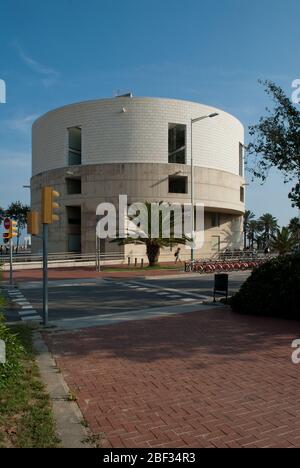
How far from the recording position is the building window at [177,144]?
4759 cm

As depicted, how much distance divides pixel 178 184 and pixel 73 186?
486 inches

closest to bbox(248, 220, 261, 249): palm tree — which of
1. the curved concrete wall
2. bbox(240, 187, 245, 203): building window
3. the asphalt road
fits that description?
bbox(240, 187, 245, 203): building window

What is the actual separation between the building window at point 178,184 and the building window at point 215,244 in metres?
7.58

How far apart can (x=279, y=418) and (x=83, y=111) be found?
4605 cm

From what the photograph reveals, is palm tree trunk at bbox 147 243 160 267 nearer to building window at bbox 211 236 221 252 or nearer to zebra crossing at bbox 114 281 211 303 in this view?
zebra crossing at bbox 114 281 211 303

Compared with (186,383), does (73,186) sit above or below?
above

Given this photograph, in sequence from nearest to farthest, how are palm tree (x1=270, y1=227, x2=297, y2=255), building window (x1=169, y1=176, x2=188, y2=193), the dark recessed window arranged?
palm tree (x1=270, y1=227, x2=297, y2=255) → building window (x1=169, y1=176, x2=188, y2=193) → the dark recessed window

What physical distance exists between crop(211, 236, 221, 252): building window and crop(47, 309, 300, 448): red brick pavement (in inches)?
1655

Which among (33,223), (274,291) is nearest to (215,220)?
(274,291)

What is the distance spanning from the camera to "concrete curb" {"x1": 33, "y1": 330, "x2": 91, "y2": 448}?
3929 mm

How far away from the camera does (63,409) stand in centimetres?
471

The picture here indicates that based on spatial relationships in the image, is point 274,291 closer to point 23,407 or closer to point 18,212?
point 23,407
